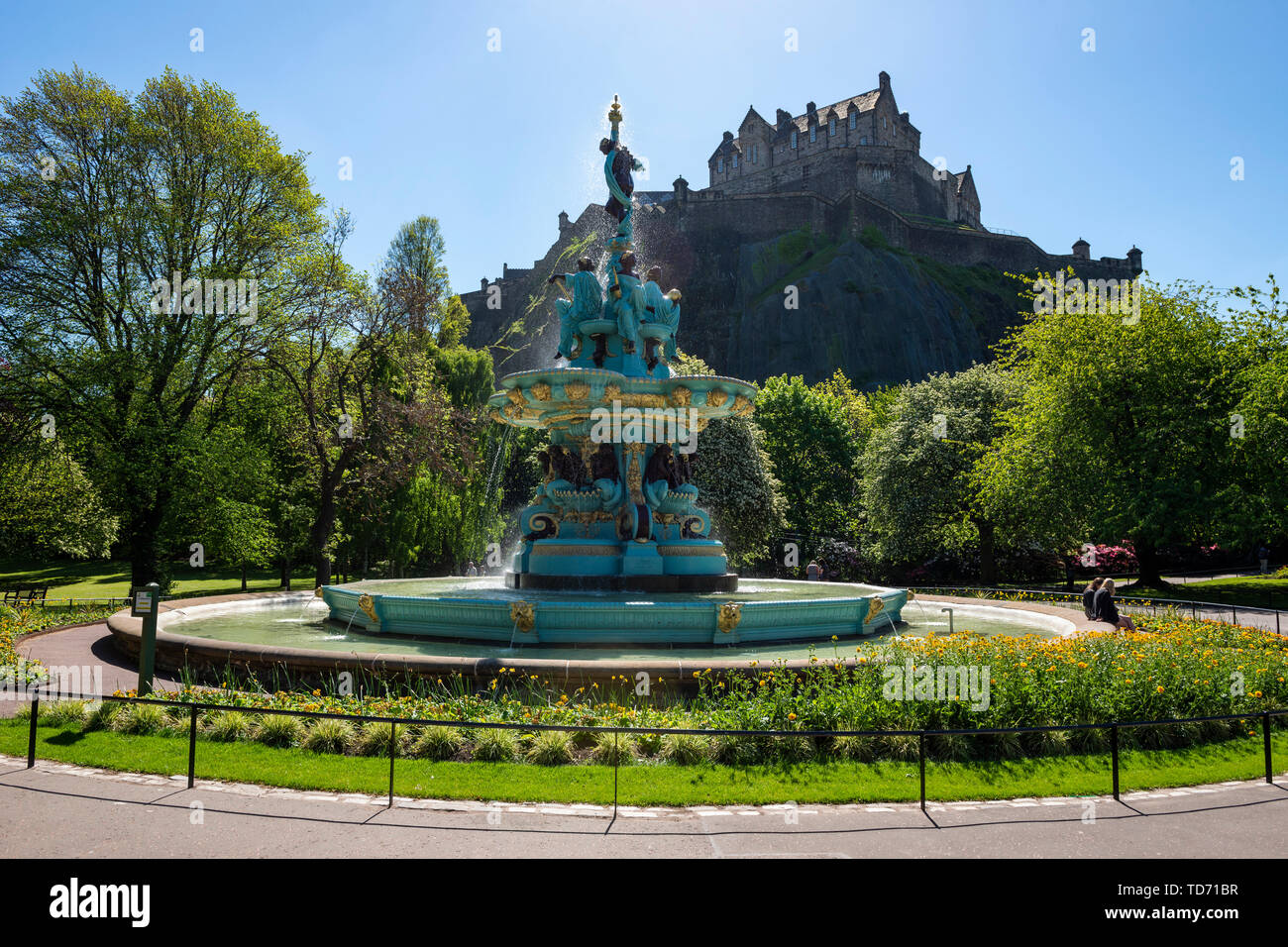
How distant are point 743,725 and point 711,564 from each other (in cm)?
930

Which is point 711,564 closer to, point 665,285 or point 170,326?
point 170,326

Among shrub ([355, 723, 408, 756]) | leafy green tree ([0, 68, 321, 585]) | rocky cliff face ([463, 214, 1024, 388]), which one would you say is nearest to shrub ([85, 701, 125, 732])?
shrub ([355, 723, 408, 756])

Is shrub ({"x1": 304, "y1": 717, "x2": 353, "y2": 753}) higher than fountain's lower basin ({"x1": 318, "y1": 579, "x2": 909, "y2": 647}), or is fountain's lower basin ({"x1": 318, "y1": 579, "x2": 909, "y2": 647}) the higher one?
fountain's lower basin ({"x1": 318, "y1": 579, "x2": 909, "y2": 647})

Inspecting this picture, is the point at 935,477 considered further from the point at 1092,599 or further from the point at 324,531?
the point at 324,531

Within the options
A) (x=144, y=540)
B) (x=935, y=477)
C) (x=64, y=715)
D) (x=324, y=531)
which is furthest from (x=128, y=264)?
(x=935, y=477)

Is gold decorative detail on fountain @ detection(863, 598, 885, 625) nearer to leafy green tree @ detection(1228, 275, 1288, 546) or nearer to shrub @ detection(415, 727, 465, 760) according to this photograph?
shrub @ detection(415, 727, 465, 760)

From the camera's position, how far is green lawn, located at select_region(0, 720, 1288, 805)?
6727mm

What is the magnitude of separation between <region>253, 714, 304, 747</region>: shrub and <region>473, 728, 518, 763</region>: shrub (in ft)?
5.92

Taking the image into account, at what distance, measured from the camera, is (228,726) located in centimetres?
833

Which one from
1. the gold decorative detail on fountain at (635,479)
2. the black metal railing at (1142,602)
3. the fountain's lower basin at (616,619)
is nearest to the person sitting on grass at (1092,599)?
the black metal railing at (1142,602)

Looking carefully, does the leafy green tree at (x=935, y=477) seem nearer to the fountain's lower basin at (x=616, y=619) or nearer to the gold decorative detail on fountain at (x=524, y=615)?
the fountain's lower basin at (x=616, y=619)

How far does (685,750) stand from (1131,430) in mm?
27616

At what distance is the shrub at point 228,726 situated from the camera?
8258 millimetres

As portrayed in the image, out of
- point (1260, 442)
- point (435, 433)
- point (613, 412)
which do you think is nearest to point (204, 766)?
point (613, 412)
